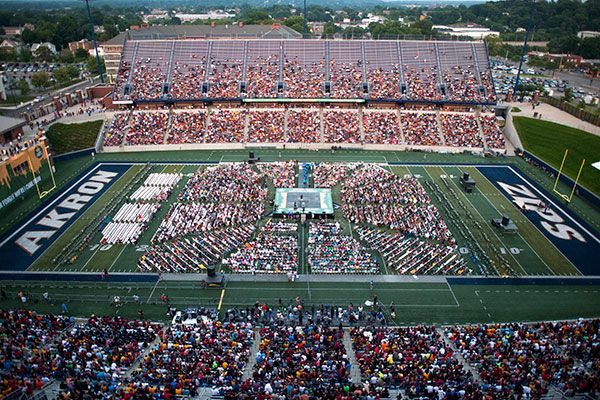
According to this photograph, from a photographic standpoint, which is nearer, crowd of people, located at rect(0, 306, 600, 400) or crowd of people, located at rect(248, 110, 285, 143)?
crowd of people, located at rect(0, 306, 600, 400)

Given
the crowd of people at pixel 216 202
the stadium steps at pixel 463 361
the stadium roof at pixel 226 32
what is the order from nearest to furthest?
the stadium steps at pixel 463 361
the crowd of people at pixel 216 202
the stadium roof at pixel 226 32

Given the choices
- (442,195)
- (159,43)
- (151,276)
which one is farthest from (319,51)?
(151,276)

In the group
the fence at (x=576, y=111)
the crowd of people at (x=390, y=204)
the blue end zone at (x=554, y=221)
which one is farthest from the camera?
the fence at (x=576, y=111)

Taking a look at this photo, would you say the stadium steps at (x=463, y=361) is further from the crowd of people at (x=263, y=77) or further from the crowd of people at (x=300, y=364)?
the crowd of people at (x=263, y=77)

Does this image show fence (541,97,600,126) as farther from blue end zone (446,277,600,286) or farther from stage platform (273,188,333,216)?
stage platform (273,188,333,216)

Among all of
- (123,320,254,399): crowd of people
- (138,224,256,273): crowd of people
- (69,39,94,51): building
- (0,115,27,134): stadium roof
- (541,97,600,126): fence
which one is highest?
(0,115,27,134): stadium roof

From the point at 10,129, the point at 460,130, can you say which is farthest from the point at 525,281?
the point at 10,129

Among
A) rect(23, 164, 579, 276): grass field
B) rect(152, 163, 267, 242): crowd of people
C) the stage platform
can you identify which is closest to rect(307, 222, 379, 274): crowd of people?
rect(23, 164, 579, 276): grass field

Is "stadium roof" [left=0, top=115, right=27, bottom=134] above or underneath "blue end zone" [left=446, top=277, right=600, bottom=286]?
above

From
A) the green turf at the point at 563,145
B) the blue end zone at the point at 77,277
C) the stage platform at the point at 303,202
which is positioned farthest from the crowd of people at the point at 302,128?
the blue end zone at the point at 77,277
